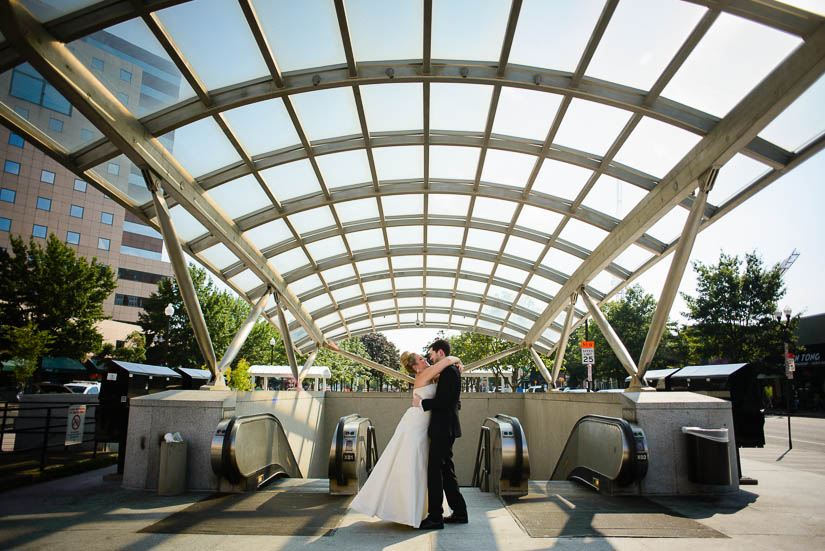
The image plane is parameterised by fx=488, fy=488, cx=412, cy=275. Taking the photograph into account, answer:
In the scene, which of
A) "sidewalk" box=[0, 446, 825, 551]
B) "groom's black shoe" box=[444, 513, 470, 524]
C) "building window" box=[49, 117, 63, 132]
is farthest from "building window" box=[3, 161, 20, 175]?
"groom's black shoe" box=[444, 513, 470, 524]

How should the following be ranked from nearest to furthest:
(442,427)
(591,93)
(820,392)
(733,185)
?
(442,427)
(591,93)
(733,185)
(820,392)

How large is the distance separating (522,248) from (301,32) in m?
11.0

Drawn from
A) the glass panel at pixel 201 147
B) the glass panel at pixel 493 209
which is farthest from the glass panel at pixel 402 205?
the glass panel at pixel 201 147

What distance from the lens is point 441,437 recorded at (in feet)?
18.7

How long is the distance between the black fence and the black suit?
23.8 feet

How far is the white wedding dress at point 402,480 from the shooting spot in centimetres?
558

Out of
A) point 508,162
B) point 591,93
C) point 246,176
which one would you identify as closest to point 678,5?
point 591,93

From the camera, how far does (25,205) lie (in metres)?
46.3

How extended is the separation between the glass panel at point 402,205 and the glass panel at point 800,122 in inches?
355

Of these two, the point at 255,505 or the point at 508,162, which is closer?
the point at 255,505

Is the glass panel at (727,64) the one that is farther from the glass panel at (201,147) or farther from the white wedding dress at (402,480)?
the glass panel at (201,147)

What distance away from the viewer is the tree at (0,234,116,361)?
3516 centimetres

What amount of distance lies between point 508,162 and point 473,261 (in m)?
6.80

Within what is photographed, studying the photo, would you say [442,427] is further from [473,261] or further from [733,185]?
[473,261]
